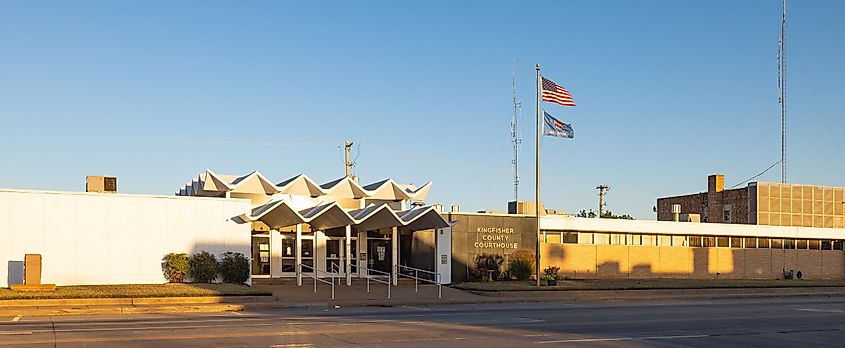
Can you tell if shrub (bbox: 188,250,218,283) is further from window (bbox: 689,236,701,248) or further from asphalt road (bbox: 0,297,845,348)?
window (bbox: 689,236,701,248)

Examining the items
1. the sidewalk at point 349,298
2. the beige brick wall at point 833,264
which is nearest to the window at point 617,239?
the sidewalk at point 349,298

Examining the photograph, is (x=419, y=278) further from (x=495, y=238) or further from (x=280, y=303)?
(x=280, y=303)

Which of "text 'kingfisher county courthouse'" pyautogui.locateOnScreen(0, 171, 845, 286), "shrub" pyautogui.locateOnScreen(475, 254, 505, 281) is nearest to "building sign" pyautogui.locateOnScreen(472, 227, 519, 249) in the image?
"text 'kingfisher county courthouse'" pyautogui.locateOnScreen(0, 171, 845, 286)

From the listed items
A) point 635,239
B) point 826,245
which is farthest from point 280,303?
point 826,245

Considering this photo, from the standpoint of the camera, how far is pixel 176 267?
112ft

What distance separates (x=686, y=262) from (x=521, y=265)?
1187cm

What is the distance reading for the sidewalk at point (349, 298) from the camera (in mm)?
26594

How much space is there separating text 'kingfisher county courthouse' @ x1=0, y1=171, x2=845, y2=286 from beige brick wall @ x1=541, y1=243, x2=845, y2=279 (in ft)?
0.20

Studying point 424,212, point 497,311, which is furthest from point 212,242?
point 497,311

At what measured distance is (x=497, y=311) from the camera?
27062 millimetres

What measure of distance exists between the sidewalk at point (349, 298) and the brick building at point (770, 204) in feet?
66.8

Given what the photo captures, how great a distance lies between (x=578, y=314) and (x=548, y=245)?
19137 mm

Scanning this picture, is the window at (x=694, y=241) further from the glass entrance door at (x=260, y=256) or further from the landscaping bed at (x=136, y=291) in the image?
the landscaping bed at (x=136, y=291)

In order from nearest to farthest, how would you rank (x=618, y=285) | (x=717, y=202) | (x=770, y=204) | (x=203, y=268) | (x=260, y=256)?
(x=203, y=268), (x=260, y=256), (x=618, y=285), (x=770, y=204), (x=717, y=202)
